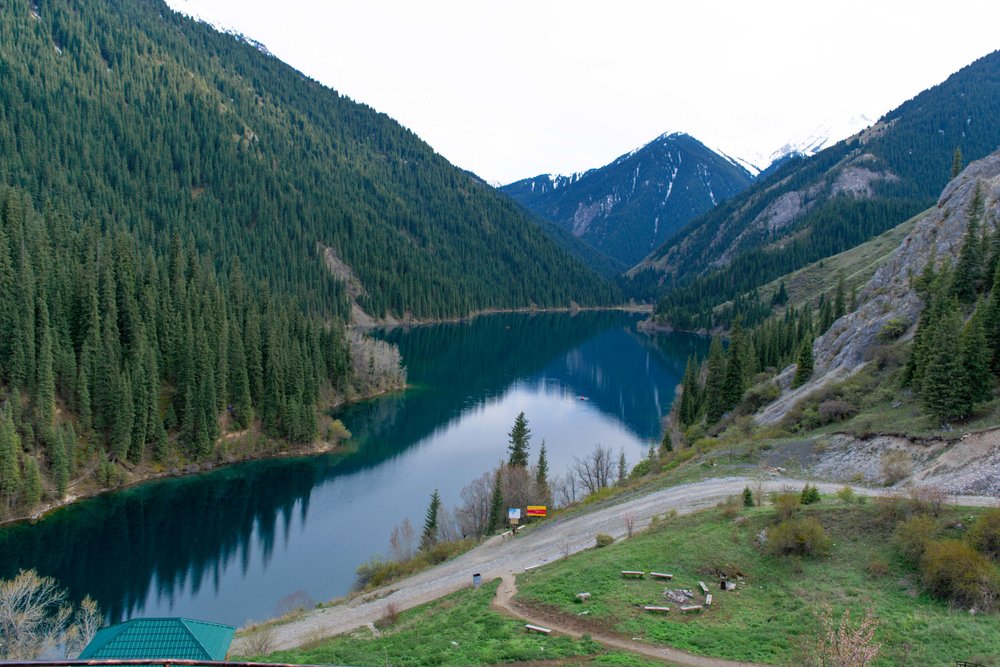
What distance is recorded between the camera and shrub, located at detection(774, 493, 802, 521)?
25450 mm

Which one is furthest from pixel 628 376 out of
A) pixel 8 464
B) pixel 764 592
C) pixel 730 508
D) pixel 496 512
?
pixel 764 592

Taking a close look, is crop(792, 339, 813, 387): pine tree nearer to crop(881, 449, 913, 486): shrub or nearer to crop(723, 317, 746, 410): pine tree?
crop(723, 317, 746, 410): pine tree

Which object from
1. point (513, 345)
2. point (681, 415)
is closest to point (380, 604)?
point (681, 415)

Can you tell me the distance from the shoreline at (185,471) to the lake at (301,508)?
1.01m

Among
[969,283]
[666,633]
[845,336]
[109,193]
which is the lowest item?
[666,633]

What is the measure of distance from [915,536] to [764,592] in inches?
207

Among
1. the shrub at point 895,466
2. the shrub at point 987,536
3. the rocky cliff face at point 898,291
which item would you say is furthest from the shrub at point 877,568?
the rocky cliff face at point 898,291

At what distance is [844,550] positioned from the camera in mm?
22969

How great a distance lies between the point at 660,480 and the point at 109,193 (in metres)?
173

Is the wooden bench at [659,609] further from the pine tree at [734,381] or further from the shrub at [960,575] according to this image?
the pine tree at [734,381]

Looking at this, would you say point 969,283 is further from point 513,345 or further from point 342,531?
point 513,345

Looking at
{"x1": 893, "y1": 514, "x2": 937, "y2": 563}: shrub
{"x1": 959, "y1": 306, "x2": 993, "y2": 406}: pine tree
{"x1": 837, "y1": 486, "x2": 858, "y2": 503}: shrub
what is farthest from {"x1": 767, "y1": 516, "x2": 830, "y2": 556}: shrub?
{"x1": 959, "y1": 306, "x2": 993, "y2": 406}: pine tree

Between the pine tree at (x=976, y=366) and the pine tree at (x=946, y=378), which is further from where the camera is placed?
the pine tree at (x=976, y=366)

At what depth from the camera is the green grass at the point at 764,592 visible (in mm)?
17375
